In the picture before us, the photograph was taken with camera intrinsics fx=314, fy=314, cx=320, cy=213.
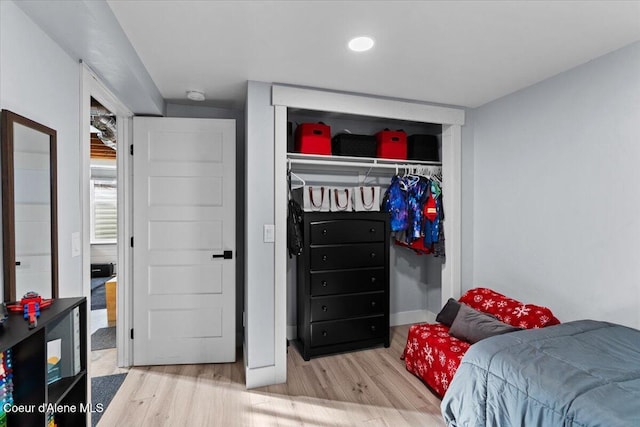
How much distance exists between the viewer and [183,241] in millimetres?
2693

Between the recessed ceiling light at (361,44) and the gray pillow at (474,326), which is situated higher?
the recessed ceiling light at (361,44)

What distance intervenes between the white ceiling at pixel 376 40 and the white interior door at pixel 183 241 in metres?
0.45

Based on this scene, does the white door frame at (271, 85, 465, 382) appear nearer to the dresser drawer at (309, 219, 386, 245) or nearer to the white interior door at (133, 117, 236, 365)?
the dresser drawer at (309, 219, 386, 245)

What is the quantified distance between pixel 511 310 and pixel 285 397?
5.90ft

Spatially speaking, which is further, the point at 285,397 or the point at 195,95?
the point at 195,95

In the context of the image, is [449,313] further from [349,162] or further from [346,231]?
[349,162]

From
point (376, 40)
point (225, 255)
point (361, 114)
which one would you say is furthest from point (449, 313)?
point (376, 40)

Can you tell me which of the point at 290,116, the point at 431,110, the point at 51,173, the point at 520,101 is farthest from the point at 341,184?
the point at 51,173

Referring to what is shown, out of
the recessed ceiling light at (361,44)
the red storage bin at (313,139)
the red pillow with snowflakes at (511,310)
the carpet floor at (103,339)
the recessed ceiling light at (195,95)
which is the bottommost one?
the carpet floor at (103,339)

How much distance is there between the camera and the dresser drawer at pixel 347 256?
279 centimetres

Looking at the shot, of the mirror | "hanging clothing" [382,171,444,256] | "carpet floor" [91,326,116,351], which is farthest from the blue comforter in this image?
"carpet floor" [91,326,116,351]

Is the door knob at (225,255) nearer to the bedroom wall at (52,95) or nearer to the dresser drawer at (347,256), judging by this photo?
the dresser drawer at (347,256)

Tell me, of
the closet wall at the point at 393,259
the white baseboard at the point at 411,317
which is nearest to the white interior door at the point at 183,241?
the closet wall at the point at 393,259

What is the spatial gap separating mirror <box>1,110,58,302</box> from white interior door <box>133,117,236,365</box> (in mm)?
1215
